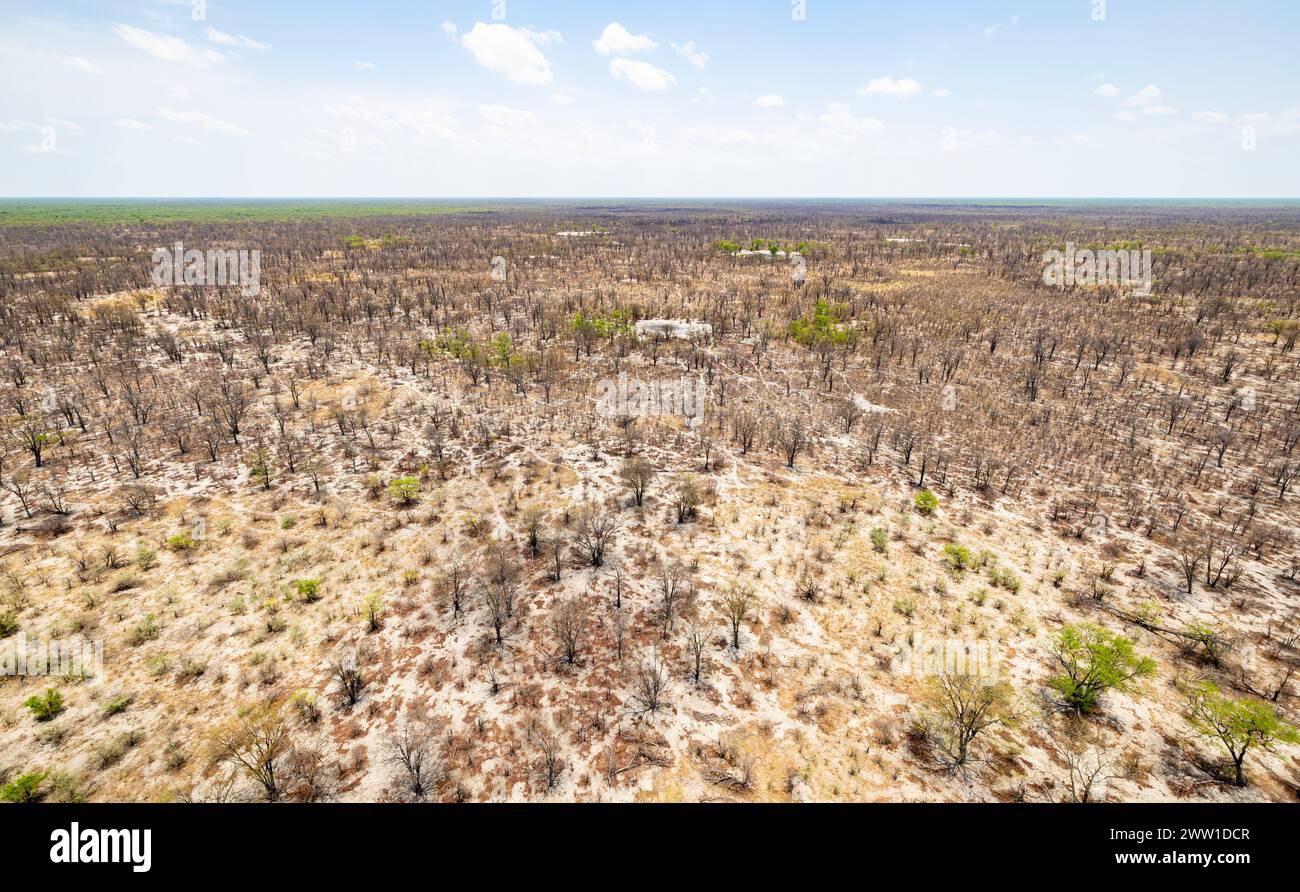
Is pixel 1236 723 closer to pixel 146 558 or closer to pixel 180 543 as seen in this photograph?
pixel 180 543

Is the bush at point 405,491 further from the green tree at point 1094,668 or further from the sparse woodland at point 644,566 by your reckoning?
the green tree at point 1094,668

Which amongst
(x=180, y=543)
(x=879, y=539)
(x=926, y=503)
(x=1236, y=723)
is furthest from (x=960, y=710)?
(x=180, y=543)

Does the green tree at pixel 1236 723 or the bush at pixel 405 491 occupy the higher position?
the bush at pixel 405 491

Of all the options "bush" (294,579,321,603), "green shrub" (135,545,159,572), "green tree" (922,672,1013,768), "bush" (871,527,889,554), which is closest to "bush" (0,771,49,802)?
"bush" (294,579,321,603)

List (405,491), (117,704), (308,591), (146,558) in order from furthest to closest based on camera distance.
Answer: (405,491)
(146,558)
(308,591)
(117,704)

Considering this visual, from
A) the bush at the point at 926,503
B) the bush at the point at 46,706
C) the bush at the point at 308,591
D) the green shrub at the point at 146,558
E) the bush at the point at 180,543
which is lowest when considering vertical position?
the bush at the point at 46,706

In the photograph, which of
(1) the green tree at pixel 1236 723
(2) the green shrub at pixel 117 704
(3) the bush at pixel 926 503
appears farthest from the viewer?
(3) the bush at pixel 926 503

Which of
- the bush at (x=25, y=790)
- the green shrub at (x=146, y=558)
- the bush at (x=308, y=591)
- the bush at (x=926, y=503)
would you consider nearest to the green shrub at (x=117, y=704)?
the bush at (x=25, y=790)

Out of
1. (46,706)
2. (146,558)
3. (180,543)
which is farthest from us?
(180,543)
